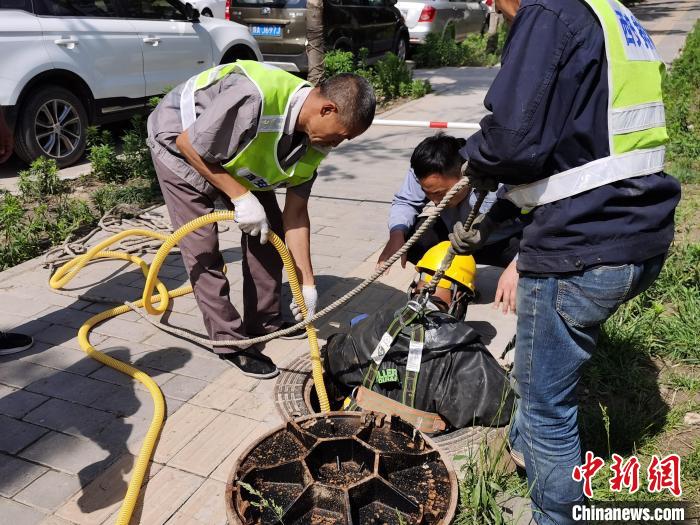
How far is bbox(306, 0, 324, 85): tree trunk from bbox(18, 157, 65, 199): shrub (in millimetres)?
3070

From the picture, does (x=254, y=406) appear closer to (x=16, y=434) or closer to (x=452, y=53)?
(x=16, y=434)

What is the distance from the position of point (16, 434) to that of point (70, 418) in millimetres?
223

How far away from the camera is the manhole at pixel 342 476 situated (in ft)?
7.25

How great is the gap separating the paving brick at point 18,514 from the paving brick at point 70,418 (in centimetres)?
44

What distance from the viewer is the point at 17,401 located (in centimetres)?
313

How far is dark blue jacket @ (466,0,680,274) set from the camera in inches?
67.2

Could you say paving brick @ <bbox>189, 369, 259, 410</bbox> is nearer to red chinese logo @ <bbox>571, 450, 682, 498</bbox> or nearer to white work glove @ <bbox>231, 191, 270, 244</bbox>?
white work glove @ <bbox>231, 191, 270, 244</bbox>

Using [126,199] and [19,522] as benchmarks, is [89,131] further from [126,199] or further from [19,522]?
[19,522]

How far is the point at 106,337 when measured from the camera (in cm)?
374

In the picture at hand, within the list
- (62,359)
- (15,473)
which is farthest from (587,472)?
(62,359)

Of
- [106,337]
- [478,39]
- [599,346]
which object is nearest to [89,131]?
[106,337]

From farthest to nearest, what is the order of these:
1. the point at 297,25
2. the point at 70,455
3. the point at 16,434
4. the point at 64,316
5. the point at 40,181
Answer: the point at 297,25 < the point at 40,181 < the point at 64,316 < the point at 16,434 < the point at 70,455

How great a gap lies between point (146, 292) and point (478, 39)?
1513cm

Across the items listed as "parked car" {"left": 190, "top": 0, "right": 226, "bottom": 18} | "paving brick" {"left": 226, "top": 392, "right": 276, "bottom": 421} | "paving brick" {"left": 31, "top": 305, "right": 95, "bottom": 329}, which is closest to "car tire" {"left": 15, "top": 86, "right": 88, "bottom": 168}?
"paving brick" {"left": 31, "top": 305, "right": 95, "bottom": 329}
